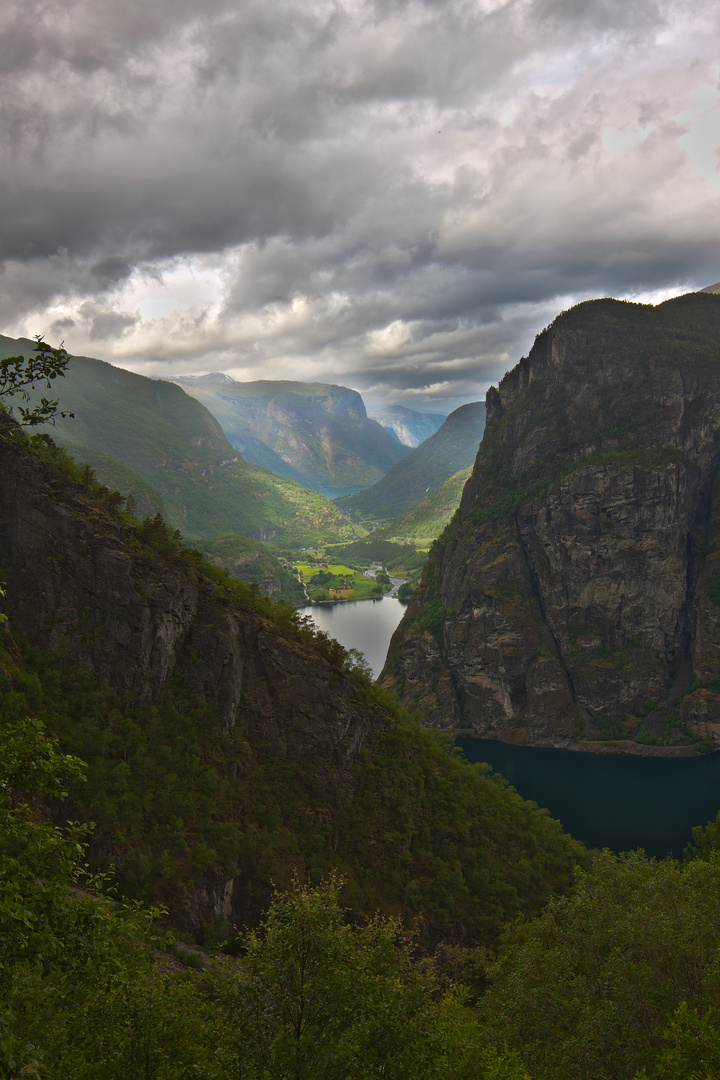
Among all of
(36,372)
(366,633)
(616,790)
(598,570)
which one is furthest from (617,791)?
(36,372)

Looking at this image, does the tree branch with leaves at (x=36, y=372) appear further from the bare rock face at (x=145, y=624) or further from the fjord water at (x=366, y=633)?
the fjord water at (x=366, y=633)

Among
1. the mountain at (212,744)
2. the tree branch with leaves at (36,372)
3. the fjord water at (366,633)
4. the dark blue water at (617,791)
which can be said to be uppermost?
the tree branch with leaves at (36,372)

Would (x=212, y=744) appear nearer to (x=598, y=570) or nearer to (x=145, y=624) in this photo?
(x=145, y=624)

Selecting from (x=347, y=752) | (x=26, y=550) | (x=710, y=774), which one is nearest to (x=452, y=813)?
(x=347, y=752)

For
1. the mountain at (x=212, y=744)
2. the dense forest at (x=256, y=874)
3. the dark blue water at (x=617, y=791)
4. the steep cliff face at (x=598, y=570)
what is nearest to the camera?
the dense forest at (x=256, y=874)

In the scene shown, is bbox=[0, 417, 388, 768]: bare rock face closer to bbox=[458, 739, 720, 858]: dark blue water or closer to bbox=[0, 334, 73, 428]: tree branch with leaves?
bbox=[0, 334, 73, 428]: tree branch with leaves

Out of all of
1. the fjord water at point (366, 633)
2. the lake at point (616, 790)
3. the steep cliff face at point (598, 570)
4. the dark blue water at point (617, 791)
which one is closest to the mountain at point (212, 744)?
the dark blue water at point (617, 791)

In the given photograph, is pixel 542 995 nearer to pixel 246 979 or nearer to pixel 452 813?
pixel 246 979
